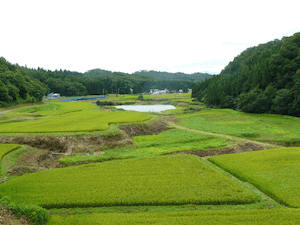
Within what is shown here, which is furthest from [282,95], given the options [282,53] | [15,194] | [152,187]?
[15,194]

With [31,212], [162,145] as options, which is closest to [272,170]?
[162,145]

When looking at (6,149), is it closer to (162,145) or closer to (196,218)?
(162,145)

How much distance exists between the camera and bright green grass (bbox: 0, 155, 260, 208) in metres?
10.9

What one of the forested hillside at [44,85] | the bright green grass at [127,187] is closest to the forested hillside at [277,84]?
the bright green grass at [127,187]

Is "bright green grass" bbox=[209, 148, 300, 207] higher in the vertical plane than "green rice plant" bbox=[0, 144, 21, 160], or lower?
lower

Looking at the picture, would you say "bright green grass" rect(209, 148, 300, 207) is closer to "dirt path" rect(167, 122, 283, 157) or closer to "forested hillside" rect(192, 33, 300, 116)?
"dirt path" rect(167, 122, 283, 157)

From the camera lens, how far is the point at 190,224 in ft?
29.8

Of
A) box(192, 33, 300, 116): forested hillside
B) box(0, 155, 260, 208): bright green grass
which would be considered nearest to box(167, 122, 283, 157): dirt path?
box(0, 155, 260, 208): bright green grass

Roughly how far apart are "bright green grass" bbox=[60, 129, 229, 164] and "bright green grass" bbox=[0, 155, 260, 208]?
3.31m

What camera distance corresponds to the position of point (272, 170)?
1510cm

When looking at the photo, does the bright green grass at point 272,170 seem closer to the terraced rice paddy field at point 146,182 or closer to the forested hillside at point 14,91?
the terraced rice paddy field at point 146,182

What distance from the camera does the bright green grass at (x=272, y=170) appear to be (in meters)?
11.9

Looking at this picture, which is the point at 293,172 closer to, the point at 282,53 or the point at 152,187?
the point at 152,187

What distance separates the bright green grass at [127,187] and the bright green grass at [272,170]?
159cm
